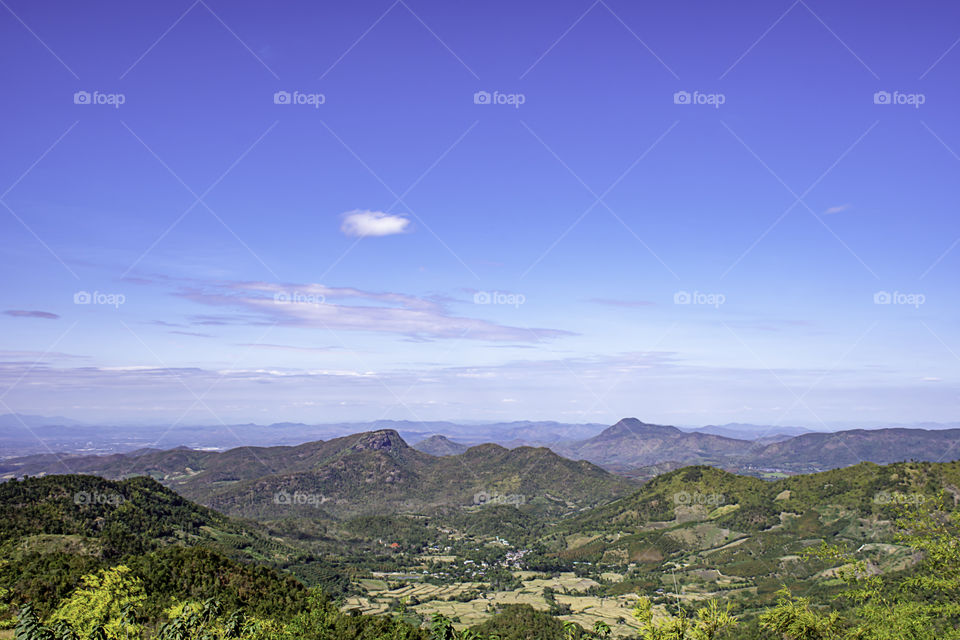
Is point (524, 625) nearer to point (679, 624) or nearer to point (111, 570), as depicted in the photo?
point (111, 570)

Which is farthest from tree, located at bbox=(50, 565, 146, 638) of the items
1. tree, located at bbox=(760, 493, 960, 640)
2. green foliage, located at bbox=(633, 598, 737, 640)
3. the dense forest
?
tree, located at bbox=(760, 493, 960, 640)

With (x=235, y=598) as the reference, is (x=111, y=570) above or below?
above

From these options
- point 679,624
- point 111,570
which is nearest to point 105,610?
point 111,570

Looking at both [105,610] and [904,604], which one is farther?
[105,610]

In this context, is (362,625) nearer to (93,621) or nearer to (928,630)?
(93,621)

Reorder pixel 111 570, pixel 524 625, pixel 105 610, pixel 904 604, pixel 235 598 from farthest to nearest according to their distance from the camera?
pixel 524 625, pixel 235 598, pixel 111 570, pixel 105 610, pixel 904 604

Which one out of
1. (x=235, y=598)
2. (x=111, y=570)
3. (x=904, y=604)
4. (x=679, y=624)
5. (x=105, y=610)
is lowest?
(x=235, y=598)

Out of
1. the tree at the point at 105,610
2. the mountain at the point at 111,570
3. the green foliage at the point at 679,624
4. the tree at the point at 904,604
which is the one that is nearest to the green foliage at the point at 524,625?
the mountain at the point at 111,570

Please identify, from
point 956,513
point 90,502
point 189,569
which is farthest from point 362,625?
point 90,502

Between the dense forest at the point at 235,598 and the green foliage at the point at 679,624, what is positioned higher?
the green foliage at the point at 679,624

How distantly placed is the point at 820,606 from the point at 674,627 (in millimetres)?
175937

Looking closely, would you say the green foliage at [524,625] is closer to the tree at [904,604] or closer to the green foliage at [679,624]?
the tree at [904,604]

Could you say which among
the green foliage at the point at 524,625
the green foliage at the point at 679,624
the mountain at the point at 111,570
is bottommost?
the green foliage at the point at 524,625

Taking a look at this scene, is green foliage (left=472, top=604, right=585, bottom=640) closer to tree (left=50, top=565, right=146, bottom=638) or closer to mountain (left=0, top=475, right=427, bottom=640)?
mountain (left=0, top=475, right=427, bottom=640)
